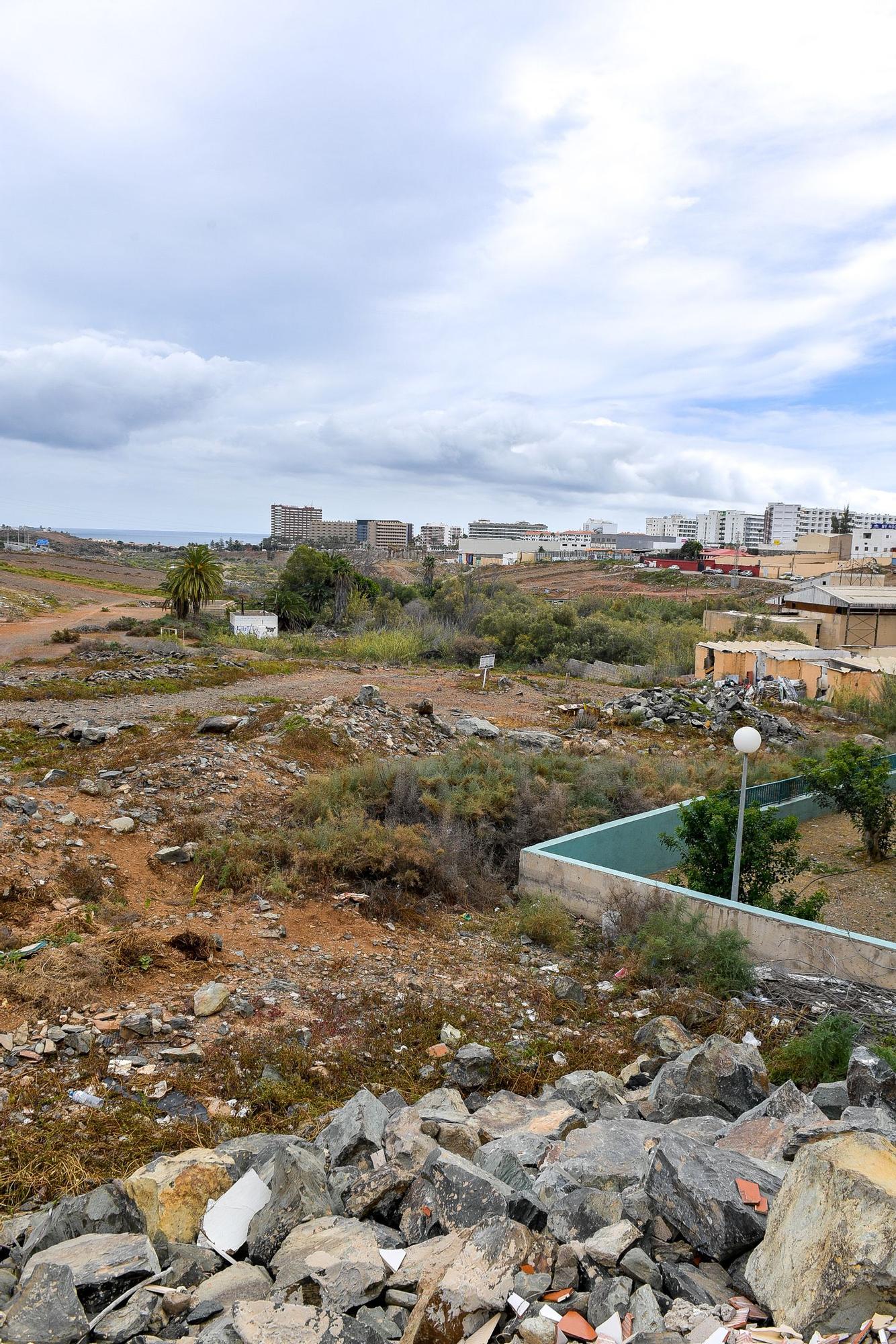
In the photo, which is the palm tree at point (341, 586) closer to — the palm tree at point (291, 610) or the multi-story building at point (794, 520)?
the palm tree at point (291, 610)

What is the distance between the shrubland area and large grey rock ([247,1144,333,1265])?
120 cm

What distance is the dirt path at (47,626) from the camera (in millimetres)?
23969

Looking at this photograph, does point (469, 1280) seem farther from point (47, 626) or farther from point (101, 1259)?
point (47, 626)

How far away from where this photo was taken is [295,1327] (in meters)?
2.87

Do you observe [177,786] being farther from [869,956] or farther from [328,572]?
[328,572]

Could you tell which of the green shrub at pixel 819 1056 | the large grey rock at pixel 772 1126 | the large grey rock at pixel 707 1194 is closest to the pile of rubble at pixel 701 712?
the green shrub at pixel 819 1056

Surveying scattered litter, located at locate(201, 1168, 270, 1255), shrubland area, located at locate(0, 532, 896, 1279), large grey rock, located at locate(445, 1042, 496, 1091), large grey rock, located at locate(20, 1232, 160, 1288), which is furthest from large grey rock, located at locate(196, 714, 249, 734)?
large grey rock, located at locate(20, 1232, 160, 1288)

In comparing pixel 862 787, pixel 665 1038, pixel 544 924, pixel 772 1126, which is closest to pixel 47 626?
pixel 544 924

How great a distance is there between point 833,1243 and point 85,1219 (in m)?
3.02

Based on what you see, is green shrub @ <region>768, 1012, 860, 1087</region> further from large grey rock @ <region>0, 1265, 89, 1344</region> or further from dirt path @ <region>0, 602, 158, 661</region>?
dirt path @ <region>0, 602, 158, 661</region>

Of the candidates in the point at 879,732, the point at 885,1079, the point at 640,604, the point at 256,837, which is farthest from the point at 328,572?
the point at 885,1079

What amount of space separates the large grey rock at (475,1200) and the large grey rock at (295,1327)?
2.12 feet

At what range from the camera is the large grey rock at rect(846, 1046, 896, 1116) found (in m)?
4.55

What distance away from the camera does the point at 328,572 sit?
3541 cm
